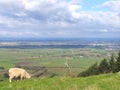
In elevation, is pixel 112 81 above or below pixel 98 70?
above

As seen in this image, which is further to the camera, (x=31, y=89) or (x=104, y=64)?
(x=104, y=64)

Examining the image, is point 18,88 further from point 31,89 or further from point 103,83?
point 103,83

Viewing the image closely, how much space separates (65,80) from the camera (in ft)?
64.0

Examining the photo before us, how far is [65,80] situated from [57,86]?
265 cm

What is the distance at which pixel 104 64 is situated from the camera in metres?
56.8

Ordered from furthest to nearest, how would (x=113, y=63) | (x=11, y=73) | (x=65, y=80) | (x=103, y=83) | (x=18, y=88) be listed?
(x=113, y=63), (x=11, y=73), (x=65, y=80), (x=103, y=83), (x=18, y=88)

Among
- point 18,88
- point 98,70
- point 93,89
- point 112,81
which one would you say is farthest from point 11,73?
point 98,70

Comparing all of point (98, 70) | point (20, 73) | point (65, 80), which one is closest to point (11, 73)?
point (20, 73)

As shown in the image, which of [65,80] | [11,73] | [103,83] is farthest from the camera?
[11,73]

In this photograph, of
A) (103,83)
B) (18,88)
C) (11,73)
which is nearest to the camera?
(18,88)

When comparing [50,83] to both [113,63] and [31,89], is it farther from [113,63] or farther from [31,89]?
[113,63]

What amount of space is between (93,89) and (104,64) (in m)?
42.7

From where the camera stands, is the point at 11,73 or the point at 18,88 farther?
the point at 11,73

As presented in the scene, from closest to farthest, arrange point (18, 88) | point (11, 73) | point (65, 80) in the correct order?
point (18, 88) → point (65, 80) → point (11, 73)
